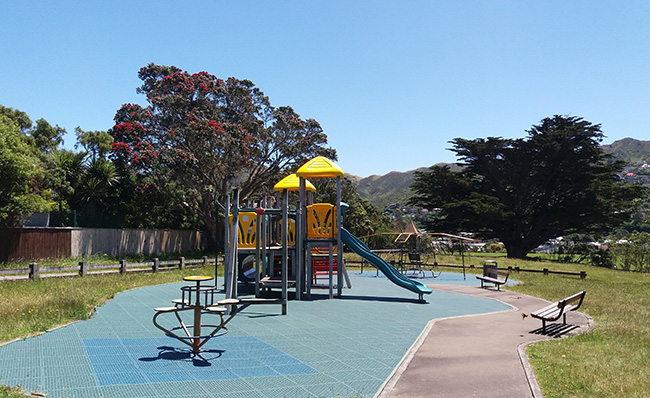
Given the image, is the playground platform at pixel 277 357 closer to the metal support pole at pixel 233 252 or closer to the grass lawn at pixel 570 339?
the grass lawn at pixel 570 339

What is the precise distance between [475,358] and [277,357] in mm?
3221

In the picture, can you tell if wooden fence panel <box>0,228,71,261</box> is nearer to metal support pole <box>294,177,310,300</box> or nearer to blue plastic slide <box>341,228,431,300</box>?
metal support pole <box>294,177,310,300</box>

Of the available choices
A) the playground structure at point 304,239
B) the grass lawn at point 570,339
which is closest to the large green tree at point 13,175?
the grass lawn at point 570,339

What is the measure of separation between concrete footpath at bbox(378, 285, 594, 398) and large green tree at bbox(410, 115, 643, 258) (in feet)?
114

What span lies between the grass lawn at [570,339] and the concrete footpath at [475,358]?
1.18 feet

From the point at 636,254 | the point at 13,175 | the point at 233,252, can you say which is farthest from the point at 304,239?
the point at 636,254

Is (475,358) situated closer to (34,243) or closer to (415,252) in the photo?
(415,252)

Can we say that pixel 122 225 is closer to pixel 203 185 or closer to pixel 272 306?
pixel 203 185

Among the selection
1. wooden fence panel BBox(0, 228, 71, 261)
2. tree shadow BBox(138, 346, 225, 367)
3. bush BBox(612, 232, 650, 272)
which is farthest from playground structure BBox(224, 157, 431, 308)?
bush BBox(612, 232, 650, 272)

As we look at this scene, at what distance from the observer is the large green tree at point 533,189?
144 ft

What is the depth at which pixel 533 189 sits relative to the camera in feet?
163

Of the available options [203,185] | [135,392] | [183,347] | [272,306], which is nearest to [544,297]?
[272,306]

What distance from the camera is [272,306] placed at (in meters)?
13.4

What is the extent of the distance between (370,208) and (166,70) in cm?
2602
